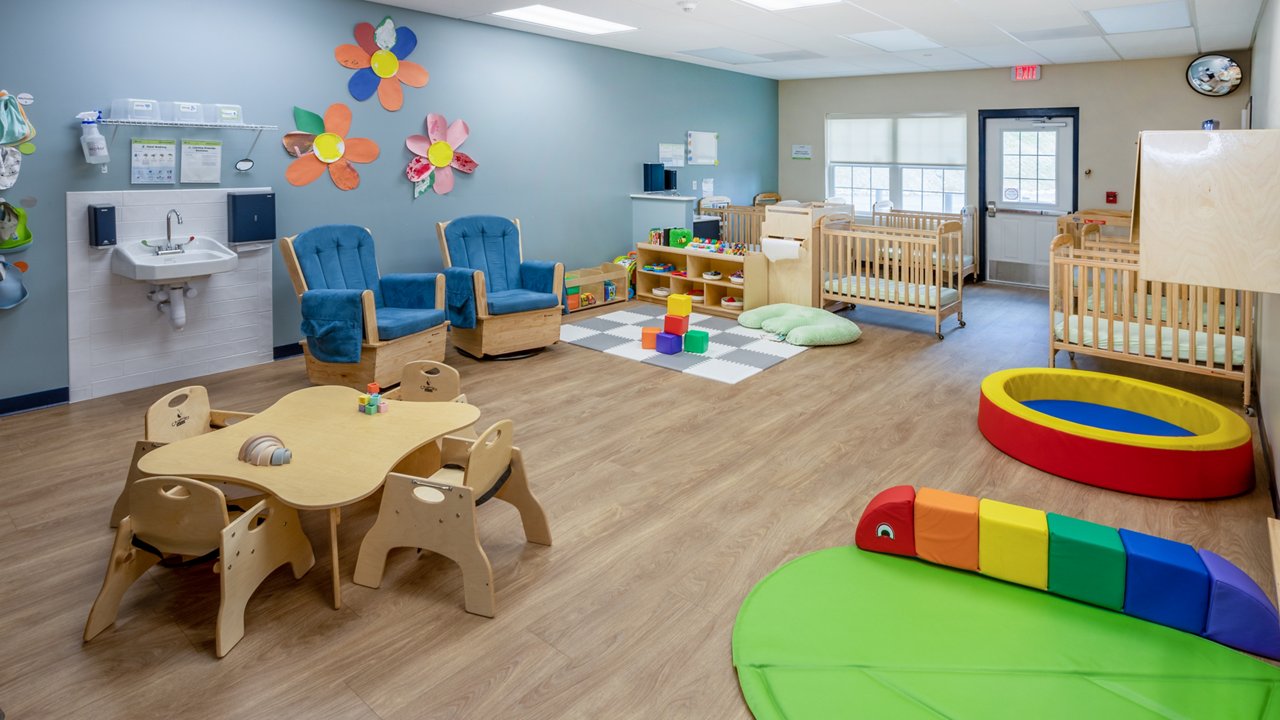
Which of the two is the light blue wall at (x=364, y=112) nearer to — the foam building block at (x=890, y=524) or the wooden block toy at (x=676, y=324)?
the wooden block toy at (x=676, y=324)

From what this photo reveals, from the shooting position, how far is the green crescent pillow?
579cm

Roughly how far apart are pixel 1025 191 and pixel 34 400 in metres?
8.65

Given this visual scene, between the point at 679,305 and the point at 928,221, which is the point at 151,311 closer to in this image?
the point at 679,305

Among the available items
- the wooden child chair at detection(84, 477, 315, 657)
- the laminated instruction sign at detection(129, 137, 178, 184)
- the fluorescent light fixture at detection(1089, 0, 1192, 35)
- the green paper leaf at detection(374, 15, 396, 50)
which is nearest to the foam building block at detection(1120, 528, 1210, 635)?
the wooden child chair at detection(84, 477, 315, 657)

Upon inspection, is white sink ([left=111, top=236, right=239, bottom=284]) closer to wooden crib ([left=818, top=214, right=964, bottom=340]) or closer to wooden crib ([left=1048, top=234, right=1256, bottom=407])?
wooden crib ([left=818, top=214, right=964, bottom=340])

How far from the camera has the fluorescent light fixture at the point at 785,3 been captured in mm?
5289

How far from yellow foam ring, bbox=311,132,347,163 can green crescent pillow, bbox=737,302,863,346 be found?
3.18m

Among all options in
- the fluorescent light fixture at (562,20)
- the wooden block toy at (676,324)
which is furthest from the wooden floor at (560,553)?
the fluorescent light fixture at (562,20)

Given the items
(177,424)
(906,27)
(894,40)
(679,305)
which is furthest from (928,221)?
(177,424)

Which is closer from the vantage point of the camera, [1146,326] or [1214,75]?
[1146,326]

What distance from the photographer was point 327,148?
5422 mm

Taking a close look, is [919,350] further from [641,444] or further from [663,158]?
[663,158]

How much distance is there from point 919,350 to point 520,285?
291cm

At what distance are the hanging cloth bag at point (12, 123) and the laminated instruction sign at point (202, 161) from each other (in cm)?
81
